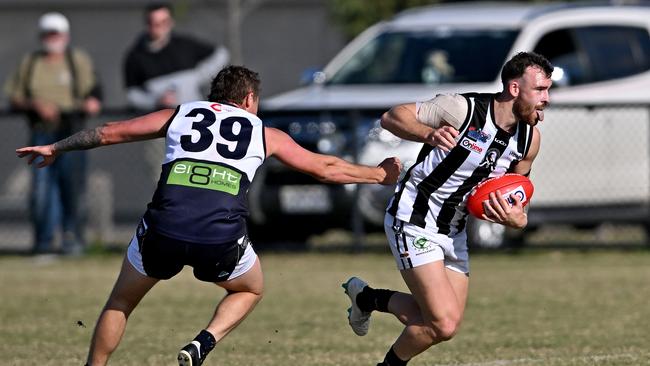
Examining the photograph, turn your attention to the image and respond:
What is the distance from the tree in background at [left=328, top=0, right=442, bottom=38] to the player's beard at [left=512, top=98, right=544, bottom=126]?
42.2ft

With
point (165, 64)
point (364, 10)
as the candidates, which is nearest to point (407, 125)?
point (165, 64)

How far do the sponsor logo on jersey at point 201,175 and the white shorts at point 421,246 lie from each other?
99 cm

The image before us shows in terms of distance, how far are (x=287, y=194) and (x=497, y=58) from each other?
237 centimetres

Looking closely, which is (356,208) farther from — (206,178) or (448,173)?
(206,178)

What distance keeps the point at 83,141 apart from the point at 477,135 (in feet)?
6.21

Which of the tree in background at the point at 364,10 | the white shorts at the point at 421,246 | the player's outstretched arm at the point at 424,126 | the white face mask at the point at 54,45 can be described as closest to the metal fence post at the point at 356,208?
the white face mask at the point at 54,45

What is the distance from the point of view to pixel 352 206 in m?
13.8

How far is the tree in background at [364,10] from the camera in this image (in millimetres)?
19828

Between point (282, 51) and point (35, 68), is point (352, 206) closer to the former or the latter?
point (35, 68)

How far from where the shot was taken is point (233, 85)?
6848 millimetres

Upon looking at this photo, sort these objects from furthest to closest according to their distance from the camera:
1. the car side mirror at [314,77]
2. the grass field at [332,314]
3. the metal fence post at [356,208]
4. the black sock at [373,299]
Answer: the car side mirror at [314,77]
the metal fence post at [356,208]
the grass field at [332,314]
the black sock at [373,299]

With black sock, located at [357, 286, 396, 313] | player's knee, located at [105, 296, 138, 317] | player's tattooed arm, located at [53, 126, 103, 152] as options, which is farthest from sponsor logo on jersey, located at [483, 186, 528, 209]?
player's tattooed arm, located at [53, 126, 103, 152]

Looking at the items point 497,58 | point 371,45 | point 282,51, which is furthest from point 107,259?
point 282,51

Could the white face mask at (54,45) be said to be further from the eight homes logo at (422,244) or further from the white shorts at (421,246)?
the eight homes logo at (422,244)
